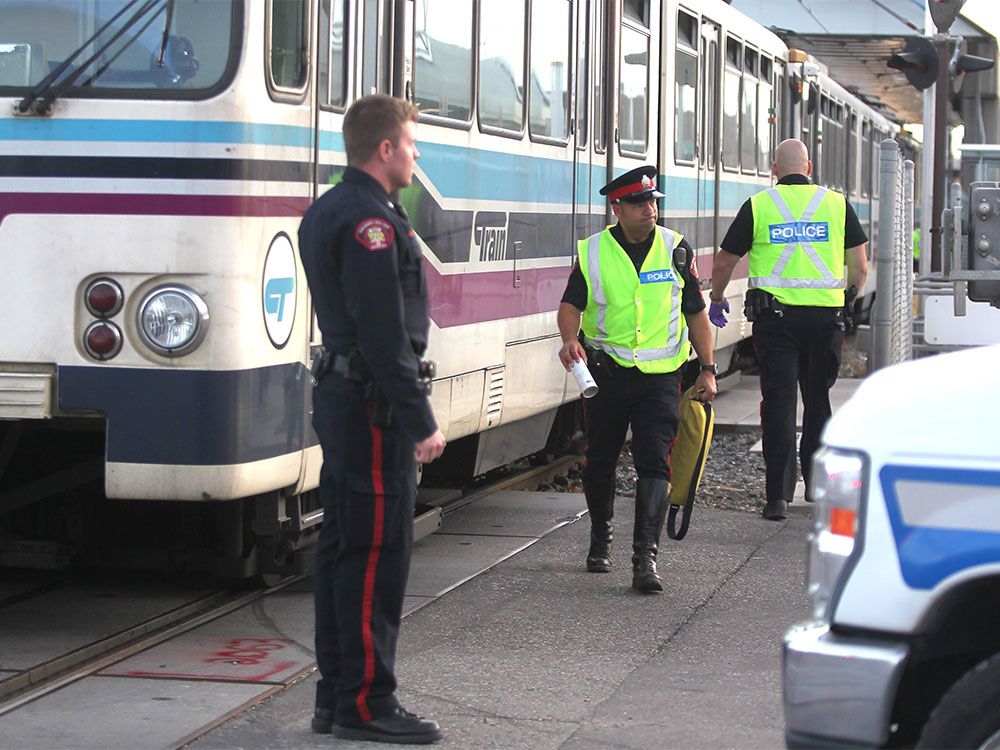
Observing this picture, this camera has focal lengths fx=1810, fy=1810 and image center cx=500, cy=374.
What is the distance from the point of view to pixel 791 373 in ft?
30.8

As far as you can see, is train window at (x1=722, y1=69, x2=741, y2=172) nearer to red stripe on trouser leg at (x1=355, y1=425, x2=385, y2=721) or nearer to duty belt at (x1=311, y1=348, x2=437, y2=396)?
duty belt at (x1=311, y1=348, x2=437, y2=396)

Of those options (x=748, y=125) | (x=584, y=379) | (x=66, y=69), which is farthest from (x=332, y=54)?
(x=748, y=125)

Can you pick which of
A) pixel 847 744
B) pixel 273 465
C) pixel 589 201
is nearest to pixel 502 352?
pixel 589 201

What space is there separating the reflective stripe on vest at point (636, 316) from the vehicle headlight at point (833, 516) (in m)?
3.75

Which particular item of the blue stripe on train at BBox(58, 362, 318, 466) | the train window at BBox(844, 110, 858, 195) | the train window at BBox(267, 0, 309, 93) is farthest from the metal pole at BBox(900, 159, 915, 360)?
the train window at BBox(844, 110, 858, 195)

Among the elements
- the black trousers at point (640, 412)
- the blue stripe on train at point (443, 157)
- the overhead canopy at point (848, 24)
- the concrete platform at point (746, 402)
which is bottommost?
the concrete platform at point (746, 402)

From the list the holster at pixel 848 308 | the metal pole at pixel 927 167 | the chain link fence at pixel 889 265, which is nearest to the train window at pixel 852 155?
the metal pole at pixel 927 167

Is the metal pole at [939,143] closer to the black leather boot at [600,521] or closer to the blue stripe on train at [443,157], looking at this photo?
the blue stripe on train at [443,157]

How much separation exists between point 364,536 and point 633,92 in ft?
21.0

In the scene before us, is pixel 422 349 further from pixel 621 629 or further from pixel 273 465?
pixel 621 629

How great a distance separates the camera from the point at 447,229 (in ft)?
24.9

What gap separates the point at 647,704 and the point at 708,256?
827 centimetres

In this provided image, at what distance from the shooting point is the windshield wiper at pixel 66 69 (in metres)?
5.88

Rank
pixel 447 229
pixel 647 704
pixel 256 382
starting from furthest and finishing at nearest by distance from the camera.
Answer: pixel 447 229 < pixel 256 382 < pixel 647 704
